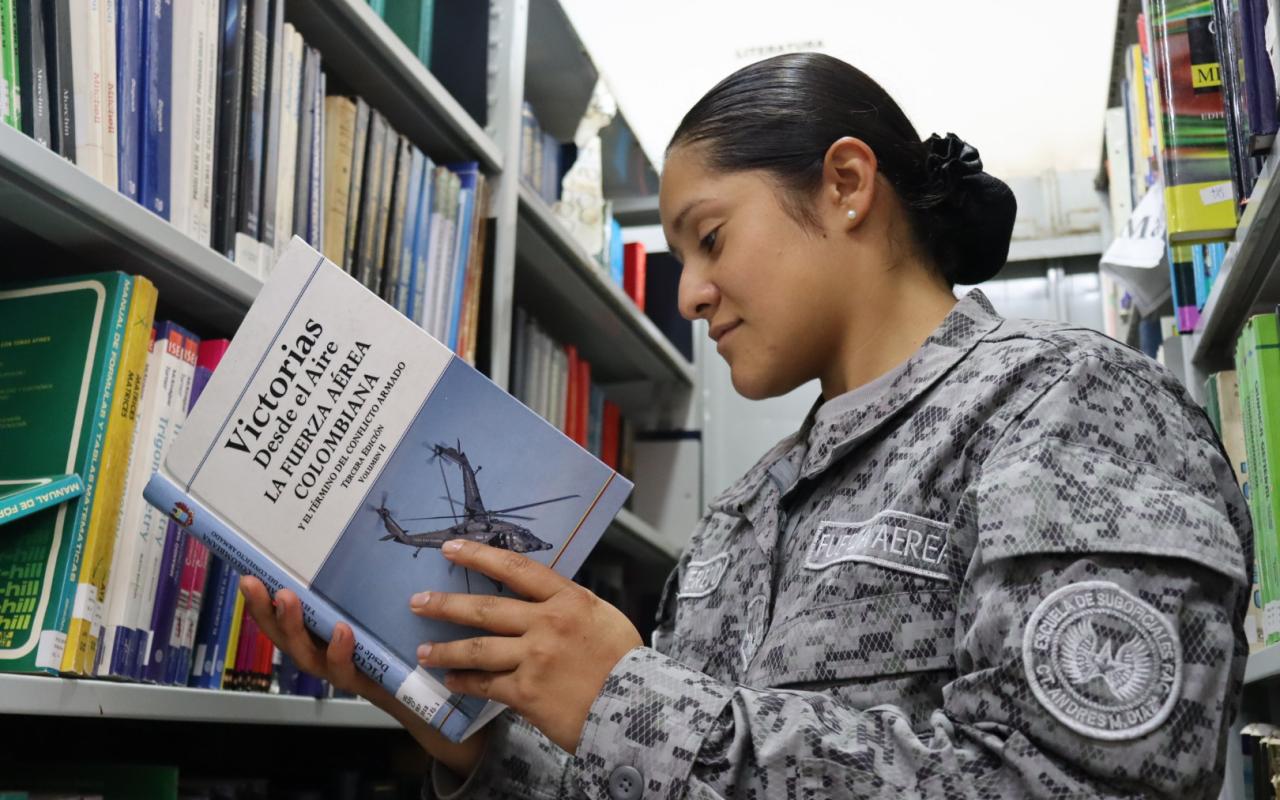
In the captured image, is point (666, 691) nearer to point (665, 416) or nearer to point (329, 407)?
point (329, 407)

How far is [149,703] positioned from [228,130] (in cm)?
56

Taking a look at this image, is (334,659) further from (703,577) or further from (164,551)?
(703,577)

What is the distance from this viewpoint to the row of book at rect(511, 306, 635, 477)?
2.09m

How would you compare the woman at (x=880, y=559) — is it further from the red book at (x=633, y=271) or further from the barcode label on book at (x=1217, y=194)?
the red book at (x=633, y=271)

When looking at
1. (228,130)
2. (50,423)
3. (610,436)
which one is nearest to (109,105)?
(228,130)

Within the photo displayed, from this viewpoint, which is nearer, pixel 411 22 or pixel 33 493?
pixel 33 493

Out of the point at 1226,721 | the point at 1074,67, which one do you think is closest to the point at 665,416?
the point at 1074,67

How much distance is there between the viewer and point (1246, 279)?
1.18m

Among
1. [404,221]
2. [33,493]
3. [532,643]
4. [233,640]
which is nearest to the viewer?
[532,643]

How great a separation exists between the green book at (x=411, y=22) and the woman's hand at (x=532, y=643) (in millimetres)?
1079

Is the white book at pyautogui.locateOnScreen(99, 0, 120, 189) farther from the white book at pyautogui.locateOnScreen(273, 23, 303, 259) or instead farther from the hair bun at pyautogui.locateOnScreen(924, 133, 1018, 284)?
the hair bun at pyautogui.locateOnScreen(924, 133, 1018, 284)

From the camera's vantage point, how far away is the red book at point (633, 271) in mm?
2587

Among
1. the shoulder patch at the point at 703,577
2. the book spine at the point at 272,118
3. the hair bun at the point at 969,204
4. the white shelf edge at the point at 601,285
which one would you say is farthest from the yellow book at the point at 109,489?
the white shelf edge at the point at 601,285

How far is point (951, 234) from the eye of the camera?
1037 mm
